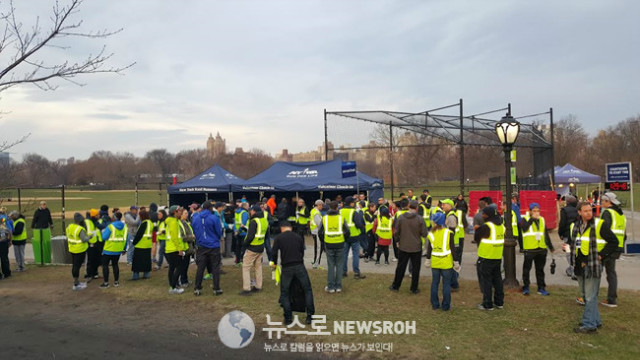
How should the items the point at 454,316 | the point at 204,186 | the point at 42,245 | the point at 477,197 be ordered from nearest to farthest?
the point at 454,316, the point at 42,245, the point at 477,197, the point at 204,186

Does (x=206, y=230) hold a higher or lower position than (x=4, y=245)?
higher

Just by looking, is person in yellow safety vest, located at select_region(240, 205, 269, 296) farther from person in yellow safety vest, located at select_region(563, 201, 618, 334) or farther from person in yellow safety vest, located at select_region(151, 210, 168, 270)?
person in yellow safety vest, located at select_region(563, 201, 618, 334)

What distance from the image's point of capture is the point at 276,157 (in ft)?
391

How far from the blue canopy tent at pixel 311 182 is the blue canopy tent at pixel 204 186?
21.8 inches

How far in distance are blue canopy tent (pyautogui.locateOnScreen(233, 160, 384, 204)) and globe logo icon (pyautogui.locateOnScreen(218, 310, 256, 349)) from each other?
10.4 meters

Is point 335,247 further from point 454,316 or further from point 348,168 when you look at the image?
point 348,168

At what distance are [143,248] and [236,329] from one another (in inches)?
180

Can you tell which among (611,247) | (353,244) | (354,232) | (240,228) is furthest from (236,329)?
(611,247)

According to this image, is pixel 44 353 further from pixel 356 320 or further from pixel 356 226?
pixel 356 226

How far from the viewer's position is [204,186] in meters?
18.7

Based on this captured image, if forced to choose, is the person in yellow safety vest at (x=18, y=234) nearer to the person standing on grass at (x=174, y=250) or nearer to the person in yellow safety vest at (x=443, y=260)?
the person standing on grass at (x=174, y=250)

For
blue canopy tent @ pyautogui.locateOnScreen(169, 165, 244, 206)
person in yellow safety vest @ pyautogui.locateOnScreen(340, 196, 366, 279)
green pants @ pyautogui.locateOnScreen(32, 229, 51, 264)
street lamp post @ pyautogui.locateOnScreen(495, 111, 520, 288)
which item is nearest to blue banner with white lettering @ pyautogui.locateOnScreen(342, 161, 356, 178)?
person in yellow safety vest @ pyautogui.locateOnScreen(340, 196, 366, 279)

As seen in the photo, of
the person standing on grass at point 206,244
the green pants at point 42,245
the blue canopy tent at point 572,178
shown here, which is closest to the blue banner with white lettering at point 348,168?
the person standing on grass at point 206,244

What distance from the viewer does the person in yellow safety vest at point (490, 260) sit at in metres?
7.07
